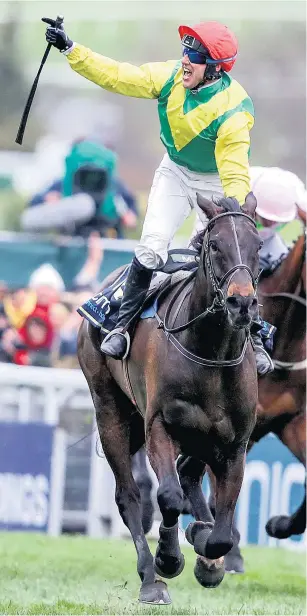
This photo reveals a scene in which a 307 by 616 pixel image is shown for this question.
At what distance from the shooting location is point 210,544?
6.13 m

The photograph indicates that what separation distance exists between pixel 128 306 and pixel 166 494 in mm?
1173

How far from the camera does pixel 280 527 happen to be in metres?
8.03

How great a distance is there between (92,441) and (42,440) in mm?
401

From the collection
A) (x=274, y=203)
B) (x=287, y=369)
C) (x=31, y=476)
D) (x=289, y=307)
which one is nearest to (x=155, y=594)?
(x=287, y=369)

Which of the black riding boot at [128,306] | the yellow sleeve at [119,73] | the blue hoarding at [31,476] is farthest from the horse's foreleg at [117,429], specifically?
the blue hoarding at [31,476]

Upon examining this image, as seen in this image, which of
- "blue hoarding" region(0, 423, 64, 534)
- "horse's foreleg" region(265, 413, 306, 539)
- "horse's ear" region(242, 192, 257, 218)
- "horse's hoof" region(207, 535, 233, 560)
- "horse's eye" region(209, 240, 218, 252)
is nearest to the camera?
"horse's eye" region(209, 240, 218, 252)

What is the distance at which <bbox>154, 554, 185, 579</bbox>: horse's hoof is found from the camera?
243 inches

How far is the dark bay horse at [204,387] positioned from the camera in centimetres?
577

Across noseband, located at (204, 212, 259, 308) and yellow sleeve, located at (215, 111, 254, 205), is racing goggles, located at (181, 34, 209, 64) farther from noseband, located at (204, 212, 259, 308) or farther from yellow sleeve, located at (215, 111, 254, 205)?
noseband, located at (204, 212, 259, 308)

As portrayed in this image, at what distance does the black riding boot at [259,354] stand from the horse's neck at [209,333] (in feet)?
1.19

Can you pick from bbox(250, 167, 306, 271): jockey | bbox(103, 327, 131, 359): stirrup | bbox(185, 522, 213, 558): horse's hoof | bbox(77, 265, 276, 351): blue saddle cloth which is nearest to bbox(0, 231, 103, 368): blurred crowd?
bbox(250, 167, 306, 271): jockey

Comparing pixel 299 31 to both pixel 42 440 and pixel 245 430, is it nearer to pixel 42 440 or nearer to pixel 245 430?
pixel 42 440

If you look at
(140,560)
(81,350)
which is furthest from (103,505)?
(140,560)

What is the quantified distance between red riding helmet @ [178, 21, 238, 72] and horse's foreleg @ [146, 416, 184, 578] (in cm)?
173
